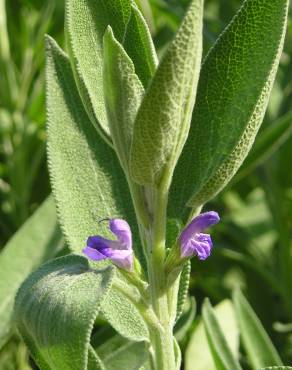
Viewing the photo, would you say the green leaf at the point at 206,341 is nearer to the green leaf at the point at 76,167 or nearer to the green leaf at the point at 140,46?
the green leaf at the point at 76,167

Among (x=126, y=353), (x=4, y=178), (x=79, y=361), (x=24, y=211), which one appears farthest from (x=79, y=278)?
(x=4, y=178)

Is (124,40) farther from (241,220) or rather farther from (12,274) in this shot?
(241,220)

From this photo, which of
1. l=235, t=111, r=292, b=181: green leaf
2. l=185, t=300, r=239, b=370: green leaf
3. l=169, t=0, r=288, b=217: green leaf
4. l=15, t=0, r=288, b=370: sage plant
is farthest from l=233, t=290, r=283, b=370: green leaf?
l=169, t=0, r=288, b=217: green leaf

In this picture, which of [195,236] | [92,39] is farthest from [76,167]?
[195,236]

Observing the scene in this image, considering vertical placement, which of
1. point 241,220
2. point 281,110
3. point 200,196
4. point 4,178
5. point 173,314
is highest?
point 200,196

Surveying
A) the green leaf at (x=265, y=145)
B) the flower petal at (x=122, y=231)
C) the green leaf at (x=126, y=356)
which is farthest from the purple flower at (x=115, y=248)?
the green leaf at (x=265, y=145)

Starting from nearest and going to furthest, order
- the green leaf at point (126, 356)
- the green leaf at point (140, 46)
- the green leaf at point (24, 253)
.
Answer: the green leaf at point (140, 46) → the green leaf at point (126, 356) → the green leaf at point (24, 253)
